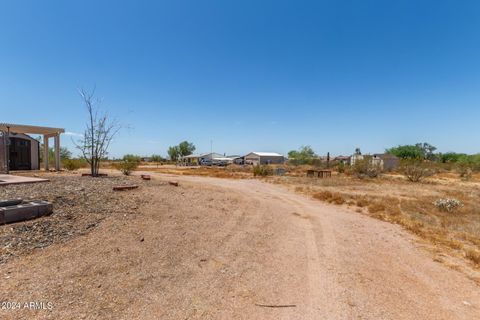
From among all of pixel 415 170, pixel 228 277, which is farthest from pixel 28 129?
pixel 415 170

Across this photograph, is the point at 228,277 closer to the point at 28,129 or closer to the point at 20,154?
the point at 28,129

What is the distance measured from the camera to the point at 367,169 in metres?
24.3

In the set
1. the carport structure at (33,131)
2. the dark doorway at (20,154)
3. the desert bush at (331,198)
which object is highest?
the carport structure at (33,131)

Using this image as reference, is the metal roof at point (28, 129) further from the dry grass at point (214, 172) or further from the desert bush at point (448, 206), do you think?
the desert bush at point (448, 206)

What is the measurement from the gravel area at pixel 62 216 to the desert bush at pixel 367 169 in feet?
76.6

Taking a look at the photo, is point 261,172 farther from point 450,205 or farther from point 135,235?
point 135,235

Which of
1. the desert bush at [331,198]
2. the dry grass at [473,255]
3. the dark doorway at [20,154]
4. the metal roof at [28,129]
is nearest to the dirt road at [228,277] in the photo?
the dry grass at [473,255]

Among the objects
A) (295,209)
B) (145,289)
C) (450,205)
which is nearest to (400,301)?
(145,289)

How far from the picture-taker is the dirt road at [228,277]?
2.51 metres

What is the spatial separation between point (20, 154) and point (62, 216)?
1679 cm

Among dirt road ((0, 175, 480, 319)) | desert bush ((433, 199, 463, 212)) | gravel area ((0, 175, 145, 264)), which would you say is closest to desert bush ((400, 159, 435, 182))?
desert bush ((433, 199, 463, 212))

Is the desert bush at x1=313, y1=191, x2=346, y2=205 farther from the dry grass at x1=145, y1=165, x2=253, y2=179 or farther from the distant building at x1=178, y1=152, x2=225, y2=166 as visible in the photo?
the distant building at x1=178, y1=152, x2=225, y2=166

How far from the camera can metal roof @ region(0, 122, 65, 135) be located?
47.5 feet

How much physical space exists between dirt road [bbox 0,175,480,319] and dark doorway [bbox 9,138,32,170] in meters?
16.9
